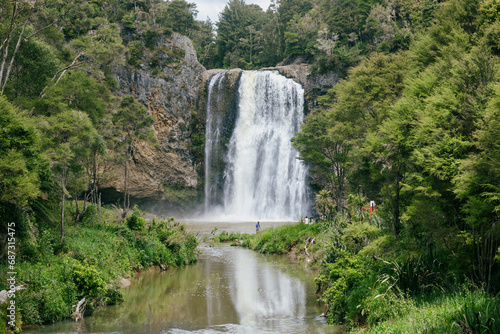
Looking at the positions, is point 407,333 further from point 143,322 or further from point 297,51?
point 297,51

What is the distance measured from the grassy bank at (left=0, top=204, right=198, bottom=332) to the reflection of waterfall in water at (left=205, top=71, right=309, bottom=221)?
22925 mm

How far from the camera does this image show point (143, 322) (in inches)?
462

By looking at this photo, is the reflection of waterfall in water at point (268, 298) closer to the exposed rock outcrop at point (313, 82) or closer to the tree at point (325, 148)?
the tree at point (325, 148)

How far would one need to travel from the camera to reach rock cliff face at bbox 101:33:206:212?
4428 centimetres

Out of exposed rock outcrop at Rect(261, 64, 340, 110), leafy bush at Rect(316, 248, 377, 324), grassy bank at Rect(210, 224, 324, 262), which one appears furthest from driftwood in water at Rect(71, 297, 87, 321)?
exposed rock outcrop at Rect(261, 64, 340, 110)

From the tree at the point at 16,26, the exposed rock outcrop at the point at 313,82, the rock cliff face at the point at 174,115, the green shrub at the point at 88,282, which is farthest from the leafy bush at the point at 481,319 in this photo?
the rock cliff face at the point at 174,115

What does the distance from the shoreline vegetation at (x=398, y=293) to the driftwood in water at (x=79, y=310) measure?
7186mm

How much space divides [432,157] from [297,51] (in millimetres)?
48278

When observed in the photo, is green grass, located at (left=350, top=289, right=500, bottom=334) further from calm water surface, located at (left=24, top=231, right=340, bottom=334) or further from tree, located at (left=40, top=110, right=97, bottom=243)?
tree, located at (left=40, top=110, right=97, bottom=243)

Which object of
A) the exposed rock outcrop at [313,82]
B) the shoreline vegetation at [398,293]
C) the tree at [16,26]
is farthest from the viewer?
the exposed rock outcrop at [313,82]

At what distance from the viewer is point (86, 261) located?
47.5 feet

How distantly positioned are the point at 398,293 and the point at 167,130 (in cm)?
4009

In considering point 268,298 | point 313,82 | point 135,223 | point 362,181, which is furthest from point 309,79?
point 268,298

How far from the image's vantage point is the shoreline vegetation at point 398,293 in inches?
284
